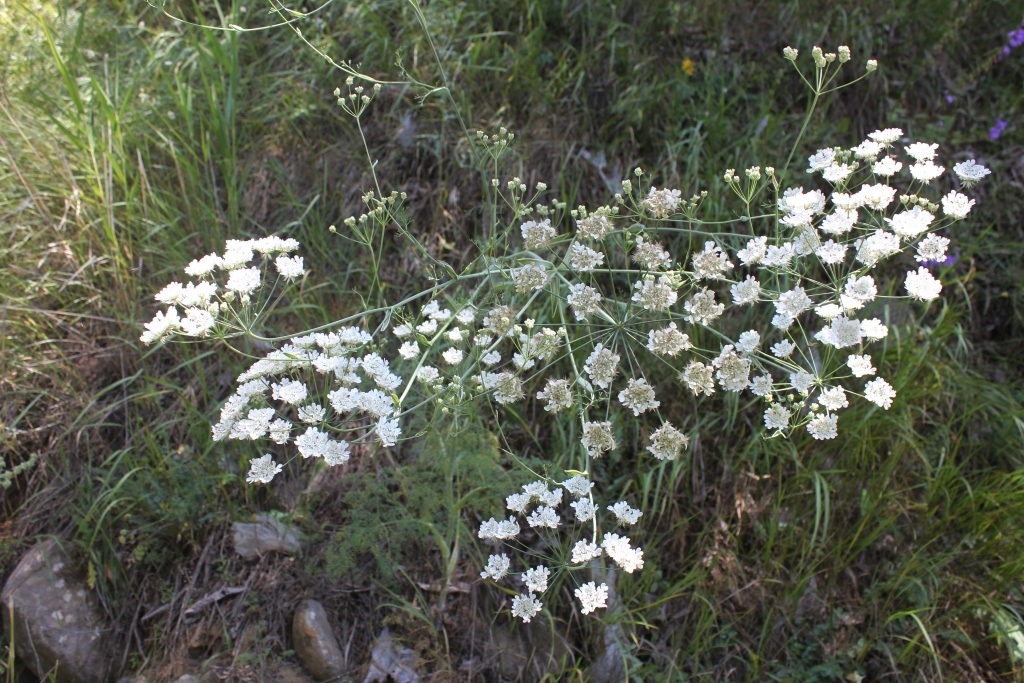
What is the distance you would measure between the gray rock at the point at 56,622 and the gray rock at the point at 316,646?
68 centimetres

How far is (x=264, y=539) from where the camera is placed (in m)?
2.59

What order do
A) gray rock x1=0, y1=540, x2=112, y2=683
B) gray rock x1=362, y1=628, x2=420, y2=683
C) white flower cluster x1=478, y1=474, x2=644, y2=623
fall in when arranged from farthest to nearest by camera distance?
gray rock x1=0, y1=540, x2=112, y2=683 < gray rock x1=362, y1=628, x2=420, y2=683 < white flower cluster x1=478, y1=474, x2=644, y2=623

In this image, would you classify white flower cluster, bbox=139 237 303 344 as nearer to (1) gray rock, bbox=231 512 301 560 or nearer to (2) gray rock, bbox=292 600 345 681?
(1) gray rock, bbox=231 512 301 560

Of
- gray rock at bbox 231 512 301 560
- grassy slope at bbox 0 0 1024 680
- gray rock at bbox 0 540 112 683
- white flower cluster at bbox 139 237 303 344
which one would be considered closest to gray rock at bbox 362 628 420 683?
grassy slope at bbox 0 0 1024 680

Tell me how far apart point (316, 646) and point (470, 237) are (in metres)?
1.65

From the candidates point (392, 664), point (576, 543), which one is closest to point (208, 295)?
point (576, 543)

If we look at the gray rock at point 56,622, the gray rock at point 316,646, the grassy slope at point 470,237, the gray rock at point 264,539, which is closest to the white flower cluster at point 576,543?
the grassy slope at point 470,237

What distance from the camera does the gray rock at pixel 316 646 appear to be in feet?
7.79

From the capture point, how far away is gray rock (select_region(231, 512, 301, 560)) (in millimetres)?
2568

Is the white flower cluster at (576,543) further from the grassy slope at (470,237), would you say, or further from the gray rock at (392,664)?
the gray rock at (392,664)

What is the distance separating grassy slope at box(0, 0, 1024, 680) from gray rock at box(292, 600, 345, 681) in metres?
0.09

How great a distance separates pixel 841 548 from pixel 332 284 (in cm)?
211

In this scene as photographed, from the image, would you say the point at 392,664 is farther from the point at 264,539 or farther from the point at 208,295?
the point at 208,295

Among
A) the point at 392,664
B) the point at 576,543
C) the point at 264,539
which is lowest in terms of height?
the point at 392,664
